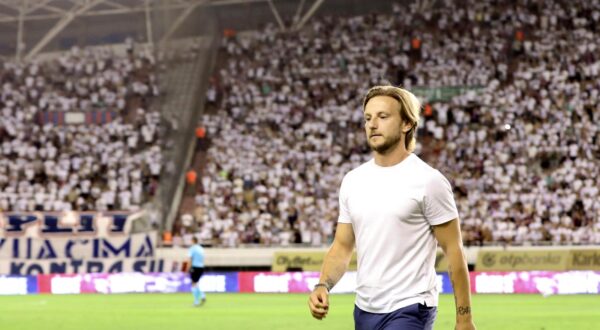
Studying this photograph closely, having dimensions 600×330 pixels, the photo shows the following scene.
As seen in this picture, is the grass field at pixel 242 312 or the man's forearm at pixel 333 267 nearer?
the man's forearm at pixel 333 267

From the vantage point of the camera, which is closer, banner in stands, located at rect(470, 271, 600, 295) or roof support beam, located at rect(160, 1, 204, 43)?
banner in stands, located at rect(470, 271, 600, 295)

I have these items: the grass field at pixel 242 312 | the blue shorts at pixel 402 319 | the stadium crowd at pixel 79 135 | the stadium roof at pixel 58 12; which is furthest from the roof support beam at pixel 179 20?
the blue shorts at pixel 402 319

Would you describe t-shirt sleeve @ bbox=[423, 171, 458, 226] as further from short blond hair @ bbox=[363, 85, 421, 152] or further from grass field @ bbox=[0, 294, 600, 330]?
grass field @ bbox=[0, 294, 600, 330]

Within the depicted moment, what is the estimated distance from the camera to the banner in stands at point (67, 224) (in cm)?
3875

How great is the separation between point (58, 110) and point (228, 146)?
831 cm

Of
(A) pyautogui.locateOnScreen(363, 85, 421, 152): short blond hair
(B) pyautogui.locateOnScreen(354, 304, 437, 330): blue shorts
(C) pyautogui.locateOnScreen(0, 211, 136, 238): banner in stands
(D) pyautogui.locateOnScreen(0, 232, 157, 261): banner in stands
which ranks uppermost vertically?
(A) pyautogui.locateOnScreen(363, 85, 421, 152): short blond hair

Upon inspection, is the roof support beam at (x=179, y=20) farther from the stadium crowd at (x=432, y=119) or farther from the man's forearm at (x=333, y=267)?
the man's forearm at (x=333, y=267)

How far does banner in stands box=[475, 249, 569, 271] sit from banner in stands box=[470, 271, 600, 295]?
6.39 ft

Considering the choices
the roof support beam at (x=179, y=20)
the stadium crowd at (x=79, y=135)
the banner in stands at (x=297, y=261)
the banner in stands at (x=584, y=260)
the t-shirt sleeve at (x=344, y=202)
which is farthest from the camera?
the roof support beam at (x=179, y=20)

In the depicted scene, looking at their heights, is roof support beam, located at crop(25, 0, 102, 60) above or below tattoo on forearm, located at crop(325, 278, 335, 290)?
above

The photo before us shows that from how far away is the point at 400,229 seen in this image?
5785 mm

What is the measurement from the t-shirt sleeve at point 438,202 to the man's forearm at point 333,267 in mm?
663

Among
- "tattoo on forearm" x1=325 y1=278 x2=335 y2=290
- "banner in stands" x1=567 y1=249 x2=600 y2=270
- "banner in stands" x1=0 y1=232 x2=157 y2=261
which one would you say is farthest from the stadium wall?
"tattoo on forearm" x1=325 y1=278 x2=335 y2=290

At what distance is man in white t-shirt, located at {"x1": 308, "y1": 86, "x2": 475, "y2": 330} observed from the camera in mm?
5746
